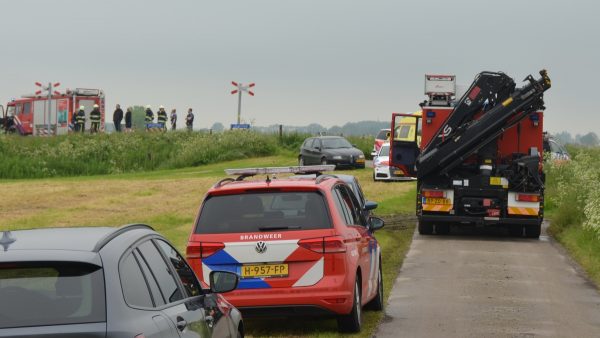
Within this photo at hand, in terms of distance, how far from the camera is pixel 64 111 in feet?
220

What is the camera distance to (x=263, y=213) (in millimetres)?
11523

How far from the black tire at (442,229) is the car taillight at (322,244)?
1493 cm

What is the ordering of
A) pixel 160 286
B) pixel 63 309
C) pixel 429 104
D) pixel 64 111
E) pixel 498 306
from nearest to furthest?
pixel 63 309
pixel 160 286
pixel 498 306
pixel 429 104
pixel 64 111

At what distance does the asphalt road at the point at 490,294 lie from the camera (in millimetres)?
12812

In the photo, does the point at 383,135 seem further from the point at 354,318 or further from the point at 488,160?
the point at 354,318

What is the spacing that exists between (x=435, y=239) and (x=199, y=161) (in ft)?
104

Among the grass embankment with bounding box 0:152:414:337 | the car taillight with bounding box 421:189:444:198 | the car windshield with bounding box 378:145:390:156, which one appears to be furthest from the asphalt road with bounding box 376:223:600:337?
the car windshield with bounding box 378:145:390:156

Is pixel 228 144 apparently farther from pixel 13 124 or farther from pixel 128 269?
pixel 128 269

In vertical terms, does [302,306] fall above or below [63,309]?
below

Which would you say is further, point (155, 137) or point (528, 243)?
point (155, 137)

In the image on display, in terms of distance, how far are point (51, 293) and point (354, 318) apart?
673 centimetres

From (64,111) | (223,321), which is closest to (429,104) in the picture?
(223,321)

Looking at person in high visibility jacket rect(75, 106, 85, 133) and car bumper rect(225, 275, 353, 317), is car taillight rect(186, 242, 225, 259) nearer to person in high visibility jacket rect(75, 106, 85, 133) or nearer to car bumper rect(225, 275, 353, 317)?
car bumper rect(225, 275, 353, 317)

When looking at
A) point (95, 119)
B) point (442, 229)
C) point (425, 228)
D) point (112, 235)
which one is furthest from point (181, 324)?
point (95, 119)
